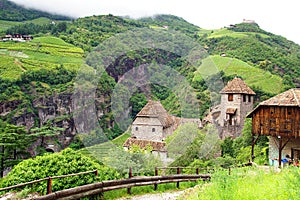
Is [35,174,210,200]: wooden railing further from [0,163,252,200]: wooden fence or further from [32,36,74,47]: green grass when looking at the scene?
[32,36,74,47]: green grass

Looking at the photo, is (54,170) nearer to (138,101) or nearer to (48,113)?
(138,101)

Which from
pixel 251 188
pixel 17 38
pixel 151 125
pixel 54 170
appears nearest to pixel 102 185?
pixel 54 170

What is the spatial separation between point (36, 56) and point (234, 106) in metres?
56.5

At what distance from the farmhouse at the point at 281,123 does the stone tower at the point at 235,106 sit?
1257cm

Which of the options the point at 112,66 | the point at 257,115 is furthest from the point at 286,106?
the point at 112,66

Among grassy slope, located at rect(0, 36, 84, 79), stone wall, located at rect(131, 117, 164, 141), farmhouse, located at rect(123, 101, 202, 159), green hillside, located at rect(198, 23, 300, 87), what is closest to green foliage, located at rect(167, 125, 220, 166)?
farmhouse, located at rect(123, 101, 202, 159)

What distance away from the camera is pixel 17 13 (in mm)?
145125

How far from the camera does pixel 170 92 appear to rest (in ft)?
128

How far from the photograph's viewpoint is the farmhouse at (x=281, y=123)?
18.8 m

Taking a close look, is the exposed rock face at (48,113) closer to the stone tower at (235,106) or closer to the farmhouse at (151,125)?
the farmhouse at (151,125)

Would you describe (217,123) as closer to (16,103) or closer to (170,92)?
(170,92)

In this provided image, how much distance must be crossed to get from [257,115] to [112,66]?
29.6m

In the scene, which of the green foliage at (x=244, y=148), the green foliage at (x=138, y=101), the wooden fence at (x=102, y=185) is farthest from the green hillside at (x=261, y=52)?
the wooden fence at (x=102, y=185)

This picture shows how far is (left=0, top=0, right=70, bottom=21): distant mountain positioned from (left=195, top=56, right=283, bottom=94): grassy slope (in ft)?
327
